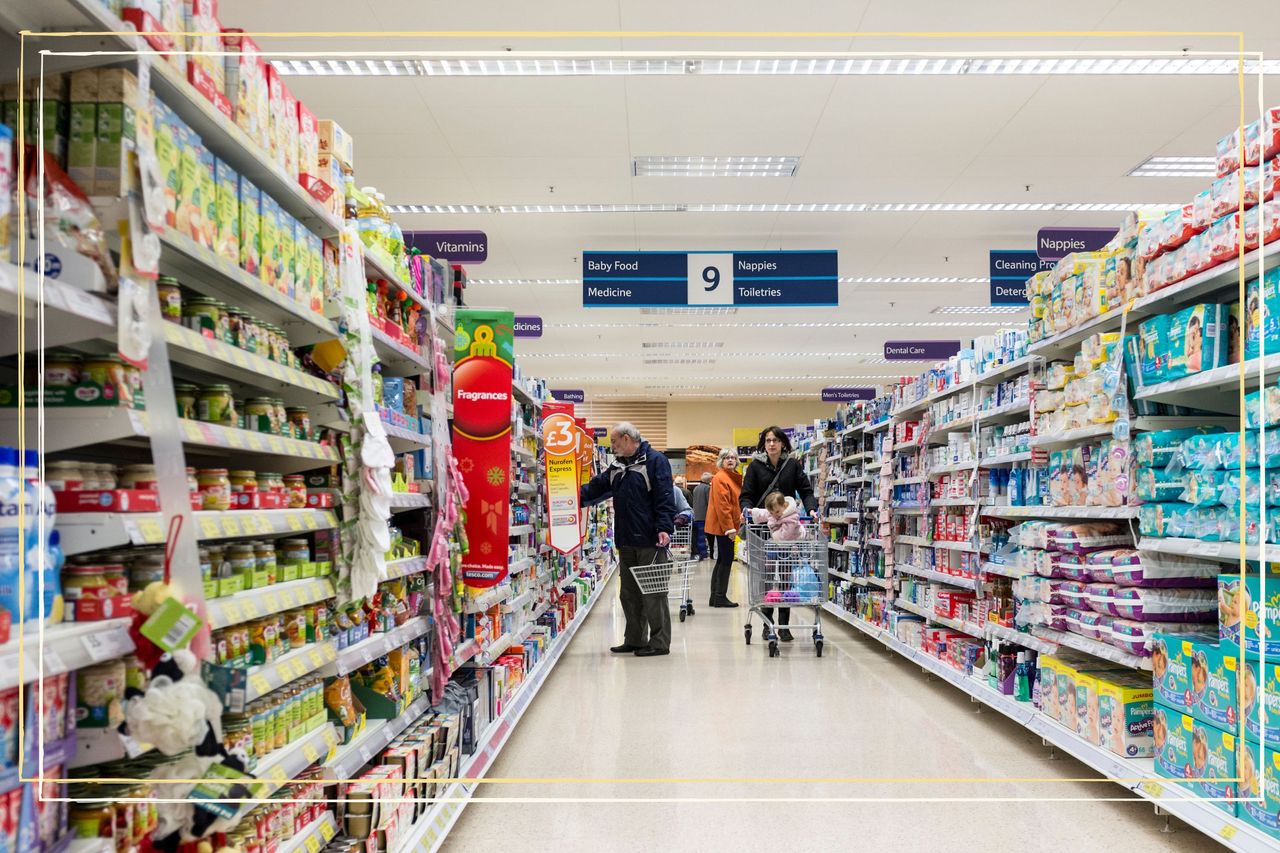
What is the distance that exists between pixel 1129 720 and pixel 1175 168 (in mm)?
6750

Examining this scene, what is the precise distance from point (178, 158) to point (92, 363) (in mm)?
477

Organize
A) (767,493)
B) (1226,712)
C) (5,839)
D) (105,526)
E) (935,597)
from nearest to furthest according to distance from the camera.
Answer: (5,839)
(105,526)
(1226,712)
(935,597)
(767,493)

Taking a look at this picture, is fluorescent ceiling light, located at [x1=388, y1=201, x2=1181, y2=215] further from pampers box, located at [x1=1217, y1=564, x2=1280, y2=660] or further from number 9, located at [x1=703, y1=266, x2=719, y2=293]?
pampers box, located at [x1=1217, y1=564, x2=1280, y2=660]

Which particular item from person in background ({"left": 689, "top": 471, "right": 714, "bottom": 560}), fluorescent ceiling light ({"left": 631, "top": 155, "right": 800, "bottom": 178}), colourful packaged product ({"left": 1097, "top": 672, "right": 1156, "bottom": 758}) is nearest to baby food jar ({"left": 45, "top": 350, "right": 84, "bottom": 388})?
colourful packaged product ({"left": 1097, "top": 672, "right": 1156, "bottom": 758})

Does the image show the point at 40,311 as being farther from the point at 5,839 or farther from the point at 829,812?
the point at 829,812

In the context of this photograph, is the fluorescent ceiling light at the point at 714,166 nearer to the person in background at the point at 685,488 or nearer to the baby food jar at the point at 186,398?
the baby food jar at the point at 186,398

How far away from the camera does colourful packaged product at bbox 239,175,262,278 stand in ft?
7.10

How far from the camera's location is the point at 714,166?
335 inches

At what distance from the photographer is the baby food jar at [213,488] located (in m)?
1.97

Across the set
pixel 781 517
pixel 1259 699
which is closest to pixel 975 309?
pixel 781 517

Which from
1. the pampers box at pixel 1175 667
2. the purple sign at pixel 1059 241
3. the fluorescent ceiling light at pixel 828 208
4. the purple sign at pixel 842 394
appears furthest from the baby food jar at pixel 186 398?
the purple sign at pixel 842 394

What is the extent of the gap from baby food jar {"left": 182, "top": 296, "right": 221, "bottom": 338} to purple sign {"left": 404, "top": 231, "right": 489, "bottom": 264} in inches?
325

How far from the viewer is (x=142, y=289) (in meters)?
1.56

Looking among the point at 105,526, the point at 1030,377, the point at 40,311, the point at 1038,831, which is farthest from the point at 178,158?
the point at 1030,377
